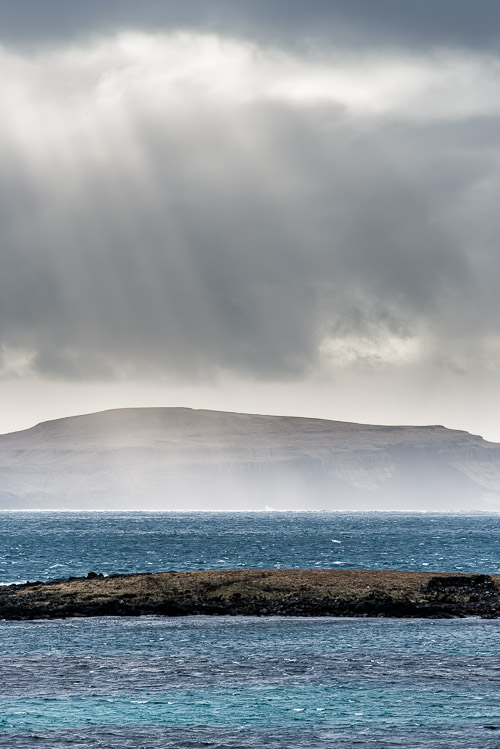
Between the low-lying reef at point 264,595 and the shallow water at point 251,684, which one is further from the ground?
Answer: the low-lying reef at point 264,595

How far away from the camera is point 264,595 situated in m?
53.9

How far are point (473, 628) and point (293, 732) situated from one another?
21.5 meters

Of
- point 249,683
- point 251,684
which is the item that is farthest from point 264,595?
point 251,684

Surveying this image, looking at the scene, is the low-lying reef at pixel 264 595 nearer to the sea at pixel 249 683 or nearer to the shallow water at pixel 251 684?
the sea at pixel 249 683

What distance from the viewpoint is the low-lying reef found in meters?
50.0

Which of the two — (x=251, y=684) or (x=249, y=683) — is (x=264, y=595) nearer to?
(x=249, y=683)

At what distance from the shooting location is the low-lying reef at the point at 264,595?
50.0 m

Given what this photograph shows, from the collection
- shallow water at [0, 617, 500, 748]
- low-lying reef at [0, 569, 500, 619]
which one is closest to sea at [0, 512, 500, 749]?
shallow water at [0, 617, 500, 748]

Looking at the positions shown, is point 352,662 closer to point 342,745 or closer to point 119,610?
point 342,745

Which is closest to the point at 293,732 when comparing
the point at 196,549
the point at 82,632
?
the point at 82,632

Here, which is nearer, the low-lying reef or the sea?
the sea

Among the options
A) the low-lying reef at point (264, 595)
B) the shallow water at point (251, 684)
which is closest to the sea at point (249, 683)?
the shallow water at point (251, 684)

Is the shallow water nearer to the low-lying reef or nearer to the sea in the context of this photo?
the sea

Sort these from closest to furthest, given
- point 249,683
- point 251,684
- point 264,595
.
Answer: point 251,684 < point 249,683 < point 264,595
